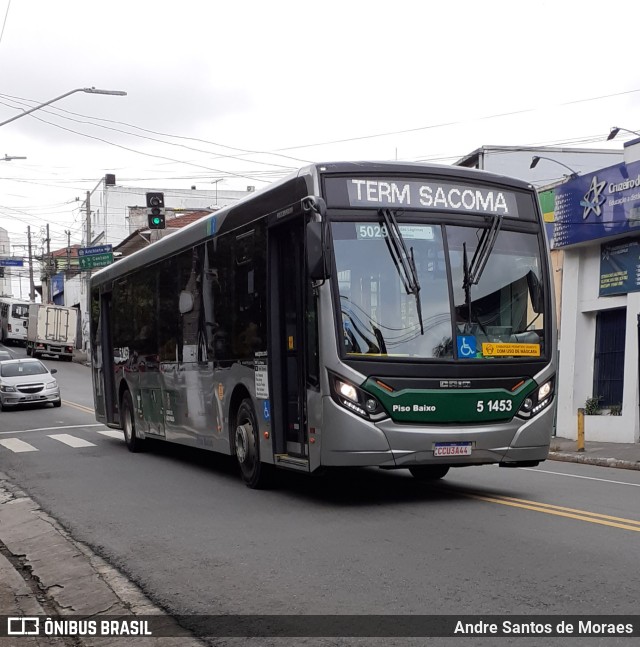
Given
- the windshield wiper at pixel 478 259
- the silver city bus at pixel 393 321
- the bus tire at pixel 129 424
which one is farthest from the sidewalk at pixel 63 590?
the bus tire at pixel 129 424

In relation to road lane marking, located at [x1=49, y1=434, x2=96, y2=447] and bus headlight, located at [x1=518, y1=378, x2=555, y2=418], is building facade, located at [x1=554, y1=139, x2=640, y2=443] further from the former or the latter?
bus headlight, located at [x1=518, y1=378, x2=555, y2=418]

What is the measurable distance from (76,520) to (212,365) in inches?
121

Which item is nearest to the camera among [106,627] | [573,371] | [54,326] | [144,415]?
[106,627]

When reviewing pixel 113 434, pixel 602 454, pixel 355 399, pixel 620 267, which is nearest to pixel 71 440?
pixel 113 434

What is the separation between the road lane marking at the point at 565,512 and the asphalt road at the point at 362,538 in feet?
0.07

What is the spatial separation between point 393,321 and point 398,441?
3.83 ft

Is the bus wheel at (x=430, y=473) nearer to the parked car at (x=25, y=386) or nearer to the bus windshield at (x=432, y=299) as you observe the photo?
the bus windshield at (x=432, y=299)

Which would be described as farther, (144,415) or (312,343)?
(144,415)

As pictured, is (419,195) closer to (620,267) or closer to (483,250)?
(483,250)

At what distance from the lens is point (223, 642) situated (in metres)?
5.40

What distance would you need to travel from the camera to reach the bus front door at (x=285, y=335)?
9.91m

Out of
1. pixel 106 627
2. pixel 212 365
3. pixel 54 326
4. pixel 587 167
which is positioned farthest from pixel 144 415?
pixel 54 326

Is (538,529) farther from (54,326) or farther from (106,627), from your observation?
(54,326)

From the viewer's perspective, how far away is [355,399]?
9.02 meters
